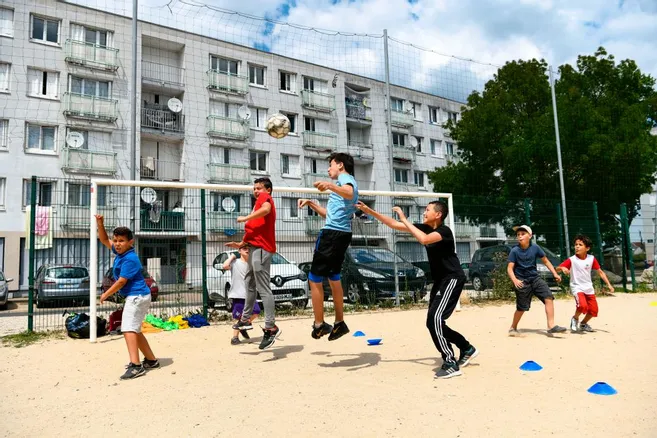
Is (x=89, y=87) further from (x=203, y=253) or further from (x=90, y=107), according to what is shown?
(x=203, y=253)

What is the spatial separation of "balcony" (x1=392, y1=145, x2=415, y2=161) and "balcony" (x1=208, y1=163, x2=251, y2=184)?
12.8m

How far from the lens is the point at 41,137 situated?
81.4 feet

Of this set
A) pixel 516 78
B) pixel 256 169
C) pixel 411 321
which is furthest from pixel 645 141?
pixel 256 169

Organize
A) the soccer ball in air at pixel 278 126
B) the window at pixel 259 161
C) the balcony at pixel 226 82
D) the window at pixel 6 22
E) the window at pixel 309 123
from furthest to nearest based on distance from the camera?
the window at pixel 309 123
the window at pixel 259 161
the balcony at pixel 226 82
the window at pixel 6 22
the soccer ball in air at pixel 278 126

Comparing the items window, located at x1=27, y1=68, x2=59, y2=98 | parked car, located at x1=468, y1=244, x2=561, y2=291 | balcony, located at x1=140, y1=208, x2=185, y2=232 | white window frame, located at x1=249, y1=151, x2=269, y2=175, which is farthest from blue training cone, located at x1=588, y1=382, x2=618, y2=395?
white window frame, located at x1=249, y1=151, x2=269, y2=175

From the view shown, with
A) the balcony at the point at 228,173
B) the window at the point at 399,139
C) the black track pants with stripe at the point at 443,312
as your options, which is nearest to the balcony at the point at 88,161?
the balcony at the point at 228,173

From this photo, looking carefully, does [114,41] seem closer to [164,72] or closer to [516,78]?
[164,72]

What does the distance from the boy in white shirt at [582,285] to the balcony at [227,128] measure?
955 inches

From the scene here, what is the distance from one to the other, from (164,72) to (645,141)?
79.5ft

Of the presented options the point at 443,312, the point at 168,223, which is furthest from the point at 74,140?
the point at 443,312

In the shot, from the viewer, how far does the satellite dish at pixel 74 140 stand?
81.0 feet

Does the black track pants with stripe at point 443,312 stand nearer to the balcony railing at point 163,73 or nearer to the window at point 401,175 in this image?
the balcony railing at point 163,73

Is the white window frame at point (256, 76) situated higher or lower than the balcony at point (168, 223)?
higher

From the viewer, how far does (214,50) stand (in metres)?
30.0
